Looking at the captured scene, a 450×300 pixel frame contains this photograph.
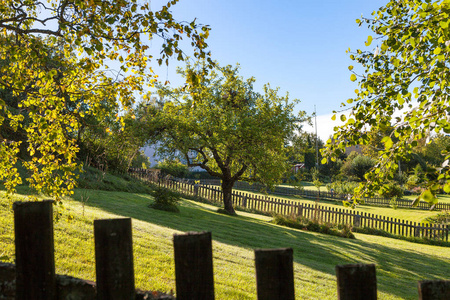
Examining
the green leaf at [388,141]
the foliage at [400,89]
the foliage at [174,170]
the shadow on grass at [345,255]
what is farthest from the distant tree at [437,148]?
the green leaf at [388,141]

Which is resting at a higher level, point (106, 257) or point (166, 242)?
point (106, 257)

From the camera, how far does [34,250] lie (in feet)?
4.95

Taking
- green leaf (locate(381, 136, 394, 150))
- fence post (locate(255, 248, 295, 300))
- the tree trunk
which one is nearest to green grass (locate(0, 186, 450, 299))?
green leaf (locate(381, 136, 394, 150))

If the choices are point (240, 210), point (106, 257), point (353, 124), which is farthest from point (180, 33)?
point (240, 210)

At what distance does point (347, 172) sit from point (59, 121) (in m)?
46.8

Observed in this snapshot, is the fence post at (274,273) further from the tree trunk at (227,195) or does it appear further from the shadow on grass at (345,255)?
the tree trunk at (227,195)

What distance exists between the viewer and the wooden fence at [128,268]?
1266 millimetres

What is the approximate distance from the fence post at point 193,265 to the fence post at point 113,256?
0.77 ft

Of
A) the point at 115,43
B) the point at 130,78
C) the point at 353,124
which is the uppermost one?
the point at 115,43

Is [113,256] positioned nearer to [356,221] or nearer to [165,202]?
[165,202]

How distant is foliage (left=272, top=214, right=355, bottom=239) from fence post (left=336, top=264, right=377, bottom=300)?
15363mm

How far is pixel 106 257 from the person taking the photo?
1.44 meters

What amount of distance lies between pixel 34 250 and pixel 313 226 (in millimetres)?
16310

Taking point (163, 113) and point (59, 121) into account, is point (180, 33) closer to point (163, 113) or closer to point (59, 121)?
point (59, 121)
